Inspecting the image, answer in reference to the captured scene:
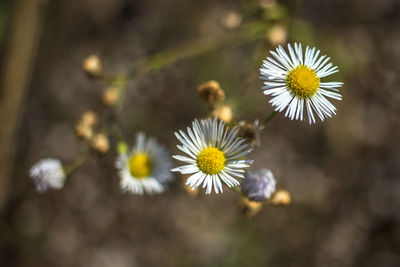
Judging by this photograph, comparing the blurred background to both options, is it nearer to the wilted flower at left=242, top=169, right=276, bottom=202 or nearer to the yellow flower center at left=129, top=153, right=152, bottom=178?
the yellow flower center at left=129, top=153, right=152, bottom=178

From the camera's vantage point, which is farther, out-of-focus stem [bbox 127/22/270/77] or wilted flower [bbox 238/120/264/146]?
out-of-focus stem [bbox 127/22/270/77]

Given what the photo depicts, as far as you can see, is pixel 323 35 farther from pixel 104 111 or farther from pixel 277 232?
Result: pixel 104 111

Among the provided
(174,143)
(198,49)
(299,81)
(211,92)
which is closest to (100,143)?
(211,92)

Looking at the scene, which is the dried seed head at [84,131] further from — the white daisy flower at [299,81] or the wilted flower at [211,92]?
the white daisy flower at [299,81]

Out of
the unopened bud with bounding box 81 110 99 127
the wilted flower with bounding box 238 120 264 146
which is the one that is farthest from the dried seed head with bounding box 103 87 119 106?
the wilted flower with bounding box 238 120 264 146

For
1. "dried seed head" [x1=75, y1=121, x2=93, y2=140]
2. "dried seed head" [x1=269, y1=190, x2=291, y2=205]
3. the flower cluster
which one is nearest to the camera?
the flower cluster
